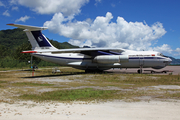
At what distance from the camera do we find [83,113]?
484 cm

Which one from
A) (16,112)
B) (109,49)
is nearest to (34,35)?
(109,49)

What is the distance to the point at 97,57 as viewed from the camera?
20.7 meters

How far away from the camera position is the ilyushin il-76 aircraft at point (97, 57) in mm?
20188

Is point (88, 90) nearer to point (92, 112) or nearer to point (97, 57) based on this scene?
point (92, 112)

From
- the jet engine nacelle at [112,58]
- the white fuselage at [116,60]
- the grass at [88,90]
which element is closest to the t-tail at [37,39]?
the white fuselage at [116,60]

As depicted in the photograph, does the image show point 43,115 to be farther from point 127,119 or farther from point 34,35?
point 34,35

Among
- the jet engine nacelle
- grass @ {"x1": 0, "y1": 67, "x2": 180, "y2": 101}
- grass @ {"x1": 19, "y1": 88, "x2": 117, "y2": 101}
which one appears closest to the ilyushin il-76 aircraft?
the jet engine nacelle

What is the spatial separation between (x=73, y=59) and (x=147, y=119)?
724 inches

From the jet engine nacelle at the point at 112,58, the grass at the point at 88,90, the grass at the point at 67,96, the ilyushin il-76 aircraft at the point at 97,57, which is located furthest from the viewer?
the ilyushin il-76 aircraft at the point at 97,57

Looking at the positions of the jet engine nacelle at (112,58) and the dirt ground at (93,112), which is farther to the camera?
the jet engine nacelle at (112,58)

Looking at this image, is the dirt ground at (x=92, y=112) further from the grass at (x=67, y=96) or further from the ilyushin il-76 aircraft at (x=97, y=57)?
the ilyushin il-76 aircraft at (x=97, y=57)

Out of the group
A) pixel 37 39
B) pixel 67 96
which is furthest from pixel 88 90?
pixel 37 39

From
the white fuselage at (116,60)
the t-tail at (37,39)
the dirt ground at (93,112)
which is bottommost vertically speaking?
the dirt ground at (93,112)

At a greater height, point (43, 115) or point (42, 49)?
point (42, 49)
